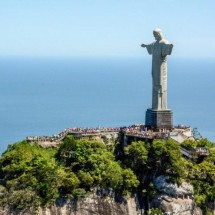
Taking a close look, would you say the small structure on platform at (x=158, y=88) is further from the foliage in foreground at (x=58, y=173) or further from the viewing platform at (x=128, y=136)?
the foliage in foreground at (x=58, y=173)

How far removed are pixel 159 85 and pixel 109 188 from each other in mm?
9552

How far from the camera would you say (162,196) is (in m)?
37.2

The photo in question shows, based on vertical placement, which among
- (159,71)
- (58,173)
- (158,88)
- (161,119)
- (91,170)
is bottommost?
(58,173)

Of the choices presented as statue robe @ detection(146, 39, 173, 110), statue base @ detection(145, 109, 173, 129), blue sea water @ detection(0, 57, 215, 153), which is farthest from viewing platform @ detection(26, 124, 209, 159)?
blue sea water @ detection(0, 57, 215, 153)

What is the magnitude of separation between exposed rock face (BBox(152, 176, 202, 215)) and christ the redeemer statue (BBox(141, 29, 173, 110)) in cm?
714

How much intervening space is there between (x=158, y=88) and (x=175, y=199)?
352 inches

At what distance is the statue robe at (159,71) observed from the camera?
42750 millimetres

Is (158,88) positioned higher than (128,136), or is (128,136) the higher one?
(158,88)

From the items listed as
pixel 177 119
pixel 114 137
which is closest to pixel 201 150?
pixel 114 137

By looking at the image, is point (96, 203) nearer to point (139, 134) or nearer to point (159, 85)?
point (139, 134)

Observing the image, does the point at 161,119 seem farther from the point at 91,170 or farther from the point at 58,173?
the point at 58,173

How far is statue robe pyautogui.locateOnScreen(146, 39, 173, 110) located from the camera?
42.8 metres

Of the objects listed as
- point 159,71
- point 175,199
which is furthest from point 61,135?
point 175,199

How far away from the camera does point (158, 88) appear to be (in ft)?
143
